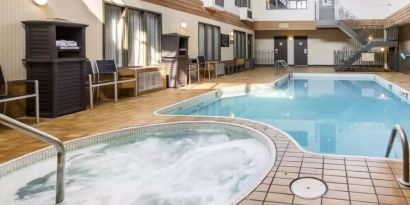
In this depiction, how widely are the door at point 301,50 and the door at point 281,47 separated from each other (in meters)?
0.56

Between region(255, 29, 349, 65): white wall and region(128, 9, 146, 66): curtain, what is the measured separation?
1389cm

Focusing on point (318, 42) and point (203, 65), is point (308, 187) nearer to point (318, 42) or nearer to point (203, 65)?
point (203, 65)

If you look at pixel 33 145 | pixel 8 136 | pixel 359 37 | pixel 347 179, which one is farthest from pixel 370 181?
pixel 359 37

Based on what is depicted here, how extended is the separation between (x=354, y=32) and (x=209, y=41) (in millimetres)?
8347

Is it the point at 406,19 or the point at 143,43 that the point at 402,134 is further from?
the point at 406,19

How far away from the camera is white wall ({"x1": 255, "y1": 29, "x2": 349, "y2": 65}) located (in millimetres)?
20875

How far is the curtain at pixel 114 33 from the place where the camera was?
7.69 meters

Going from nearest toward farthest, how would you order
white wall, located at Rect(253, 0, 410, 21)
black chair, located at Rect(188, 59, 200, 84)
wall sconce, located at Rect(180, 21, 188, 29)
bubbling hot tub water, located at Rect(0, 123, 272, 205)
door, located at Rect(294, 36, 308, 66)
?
bubbling hot tub water, located at Rect(0, 123, 272, 205), wall sconce, located at Rect(180, 21, 188, 29), black chair, located at Rect(188, 59, 200, 84), white wall, located at Rect(253, 0, 410, 21), door, located at Rect(294, 36, 308, 66)

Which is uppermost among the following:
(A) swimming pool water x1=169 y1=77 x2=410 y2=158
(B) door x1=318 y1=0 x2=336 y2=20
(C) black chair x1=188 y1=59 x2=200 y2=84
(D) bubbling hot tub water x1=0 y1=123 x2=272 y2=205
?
(B) door x1=318 y1=0 x2=336 y2=20

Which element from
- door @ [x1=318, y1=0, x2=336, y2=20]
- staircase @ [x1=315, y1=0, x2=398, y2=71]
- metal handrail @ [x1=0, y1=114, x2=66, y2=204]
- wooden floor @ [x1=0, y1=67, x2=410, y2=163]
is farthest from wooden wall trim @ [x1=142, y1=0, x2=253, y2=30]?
metal handrail @ [x1=0, y1=114, x2=66, y2=204]

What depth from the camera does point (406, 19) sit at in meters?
13.7

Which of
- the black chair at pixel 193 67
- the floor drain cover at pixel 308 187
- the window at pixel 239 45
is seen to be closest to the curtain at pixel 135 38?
the black chair at pixel 193 67

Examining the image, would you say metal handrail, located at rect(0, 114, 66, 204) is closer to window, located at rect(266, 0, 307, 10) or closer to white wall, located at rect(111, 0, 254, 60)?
white wall, located at rect(111, 0, 254, 60)

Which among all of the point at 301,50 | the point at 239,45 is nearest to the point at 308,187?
the point at 239,45
